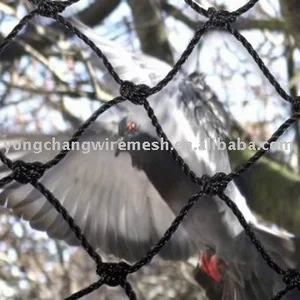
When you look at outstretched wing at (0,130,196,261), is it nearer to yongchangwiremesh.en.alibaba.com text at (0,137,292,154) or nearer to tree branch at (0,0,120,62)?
yongchangwiremesh.en.alibaba.com text at (0,137,292,154)

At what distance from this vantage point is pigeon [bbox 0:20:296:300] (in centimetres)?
61

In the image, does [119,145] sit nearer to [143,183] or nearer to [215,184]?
[143,183]

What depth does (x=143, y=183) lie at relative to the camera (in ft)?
2.25

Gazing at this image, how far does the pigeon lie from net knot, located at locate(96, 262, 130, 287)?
0.80 feet

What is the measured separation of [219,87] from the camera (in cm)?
85

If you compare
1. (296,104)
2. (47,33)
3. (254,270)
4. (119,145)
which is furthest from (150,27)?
(296,104)

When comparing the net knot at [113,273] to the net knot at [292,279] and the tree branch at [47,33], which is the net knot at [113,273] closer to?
the net knot at [292,279]

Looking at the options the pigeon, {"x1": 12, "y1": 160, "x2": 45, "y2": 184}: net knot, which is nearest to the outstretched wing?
the pigeon

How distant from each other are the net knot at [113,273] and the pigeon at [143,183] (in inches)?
9.6

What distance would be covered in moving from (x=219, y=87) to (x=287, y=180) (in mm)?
160

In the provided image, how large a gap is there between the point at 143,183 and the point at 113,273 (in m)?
0.33

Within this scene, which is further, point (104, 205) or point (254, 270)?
point (104, 205)

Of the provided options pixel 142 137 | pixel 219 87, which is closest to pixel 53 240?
pixel 142 137

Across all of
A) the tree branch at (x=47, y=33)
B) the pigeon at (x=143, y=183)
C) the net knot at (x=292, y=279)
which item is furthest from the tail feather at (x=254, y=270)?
the tree branch at (x=47, y=33)
